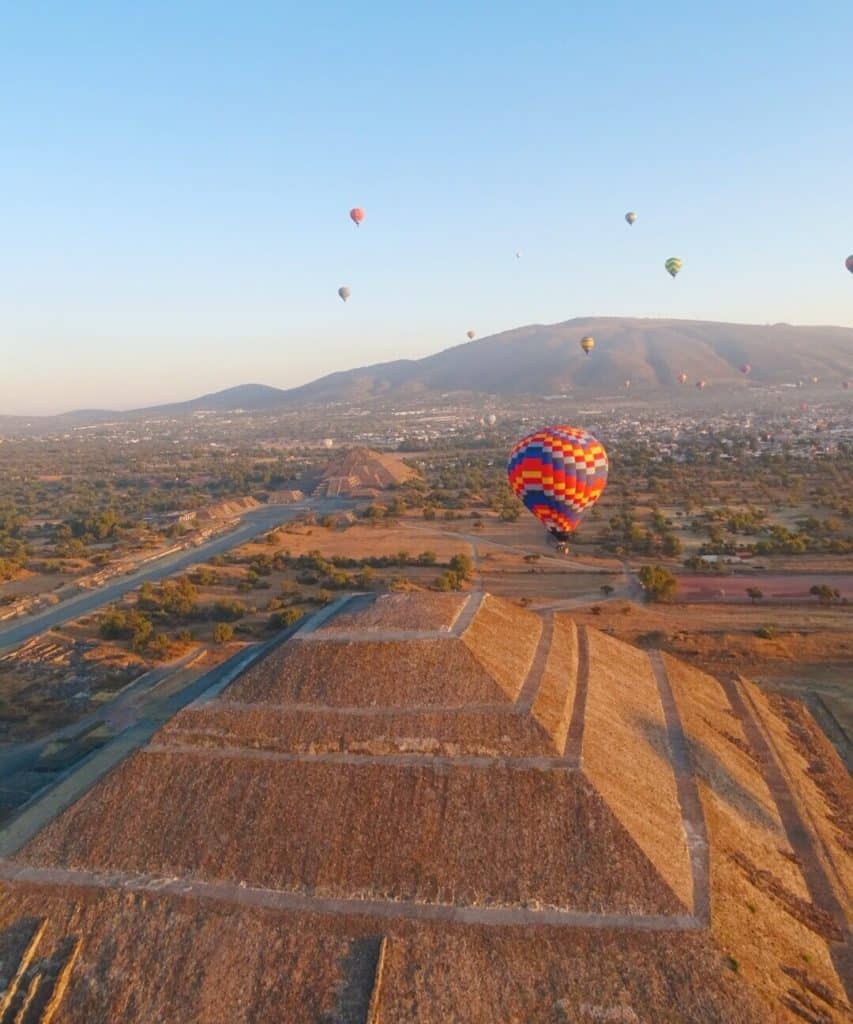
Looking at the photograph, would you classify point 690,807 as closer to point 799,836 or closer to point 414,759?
point 799,836

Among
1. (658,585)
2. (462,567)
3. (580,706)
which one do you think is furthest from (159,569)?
(580,706)

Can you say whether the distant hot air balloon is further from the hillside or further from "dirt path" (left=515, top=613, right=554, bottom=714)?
the hillside

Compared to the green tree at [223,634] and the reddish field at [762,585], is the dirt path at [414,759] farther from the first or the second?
the reddish field at [762,585]

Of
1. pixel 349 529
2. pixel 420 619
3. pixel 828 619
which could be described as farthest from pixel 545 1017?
pixel 349 529

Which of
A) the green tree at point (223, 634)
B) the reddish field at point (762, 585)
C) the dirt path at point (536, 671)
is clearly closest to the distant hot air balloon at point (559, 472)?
the dirt path at point (536, 671)

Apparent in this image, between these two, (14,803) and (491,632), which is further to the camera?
(491,632)

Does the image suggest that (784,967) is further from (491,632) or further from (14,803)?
(14,803)
